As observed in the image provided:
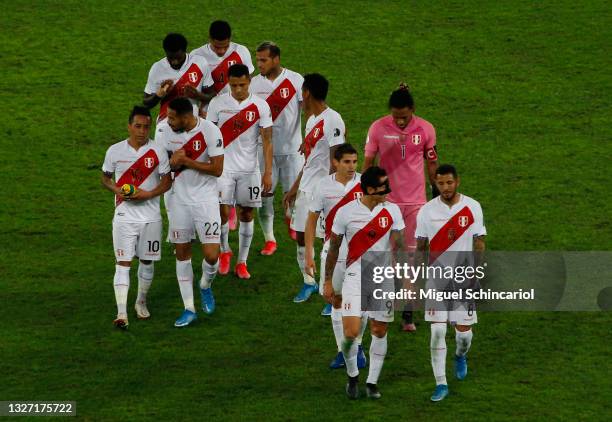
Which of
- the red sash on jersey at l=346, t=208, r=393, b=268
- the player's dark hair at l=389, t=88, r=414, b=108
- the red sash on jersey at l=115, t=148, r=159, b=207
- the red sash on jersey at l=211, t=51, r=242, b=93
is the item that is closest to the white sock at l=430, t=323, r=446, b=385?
the red sash on jersey at l=346, t=208, r=393, b=268

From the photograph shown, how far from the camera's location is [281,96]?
1823 cm

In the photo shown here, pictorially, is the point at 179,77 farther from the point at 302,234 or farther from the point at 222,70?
the point at 302,234

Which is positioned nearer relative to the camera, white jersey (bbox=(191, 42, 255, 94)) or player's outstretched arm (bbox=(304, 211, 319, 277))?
player's outstretched arm (bbox=(304, 211, 319, 277))

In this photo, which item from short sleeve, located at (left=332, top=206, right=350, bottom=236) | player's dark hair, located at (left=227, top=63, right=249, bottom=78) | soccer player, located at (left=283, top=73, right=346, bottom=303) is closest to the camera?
short sleeve, located at (left=332, top=206, right=350, bottom=236)

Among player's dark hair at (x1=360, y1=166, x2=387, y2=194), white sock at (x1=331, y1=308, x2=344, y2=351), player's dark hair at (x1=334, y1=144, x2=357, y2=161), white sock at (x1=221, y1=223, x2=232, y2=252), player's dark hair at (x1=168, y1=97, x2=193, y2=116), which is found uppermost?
player's dark hair at (x1=168, y1=97, x2=193, y2=116)

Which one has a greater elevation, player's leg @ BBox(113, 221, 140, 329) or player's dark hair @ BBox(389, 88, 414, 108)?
player's dark hair @ BBox(389, 88, 414, 108)

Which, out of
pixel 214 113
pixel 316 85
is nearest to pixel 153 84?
pixel 214 113

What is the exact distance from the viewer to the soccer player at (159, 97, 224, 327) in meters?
16.4

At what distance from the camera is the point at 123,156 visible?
16344 millimetres

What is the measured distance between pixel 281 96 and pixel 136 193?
274cm

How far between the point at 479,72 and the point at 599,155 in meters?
3.43

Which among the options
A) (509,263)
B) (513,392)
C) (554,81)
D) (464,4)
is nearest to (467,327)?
(513,392)

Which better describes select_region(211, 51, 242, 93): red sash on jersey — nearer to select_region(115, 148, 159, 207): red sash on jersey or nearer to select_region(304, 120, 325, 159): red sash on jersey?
select_region(304, 120, 325, 159): red sash on jersey

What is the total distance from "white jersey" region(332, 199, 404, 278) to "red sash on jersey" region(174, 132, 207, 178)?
2.56 metres
